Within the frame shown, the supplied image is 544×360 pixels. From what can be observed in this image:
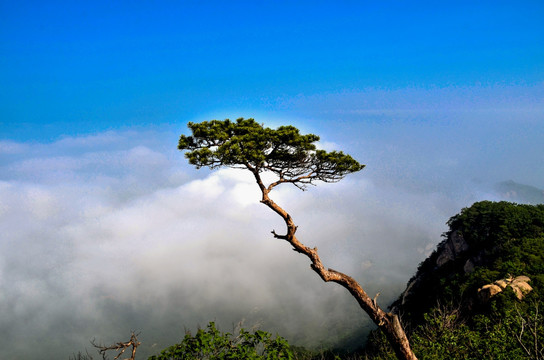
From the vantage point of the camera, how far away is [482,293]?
28.8 metres

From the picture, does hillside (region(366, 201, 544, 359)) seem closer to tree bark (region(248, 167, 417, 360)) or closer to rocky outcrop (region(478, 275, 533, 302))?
rocky outcrop (region(478, 275, 533, 302))

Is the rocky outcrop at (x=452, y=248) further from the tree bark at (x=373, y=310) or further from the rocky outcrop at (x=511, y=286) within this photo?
the tree bark at (x=373, y=310)

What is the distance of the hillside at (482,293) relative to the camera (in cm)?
1590

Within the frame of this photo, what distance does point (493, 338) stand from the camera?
1579 cm

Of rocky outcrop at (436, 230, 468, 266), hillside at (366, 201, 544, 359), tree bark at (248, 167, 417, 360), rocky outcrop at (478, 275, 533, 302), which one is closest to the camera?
tree bark at (248, 167, 417, 360)

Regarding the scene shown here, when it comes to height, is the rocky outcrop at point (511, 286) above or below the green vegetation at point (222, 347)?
below

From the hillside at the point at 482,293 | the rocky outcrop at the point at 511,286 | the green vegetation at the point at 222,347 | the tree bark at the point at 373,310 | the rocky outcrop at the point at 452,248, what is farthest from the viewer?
the rocky outcrop at the point at 452,248

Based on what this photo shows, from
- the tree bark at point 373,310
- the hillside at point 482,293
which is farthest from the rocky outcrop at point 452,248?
the tree bark at point 373,310

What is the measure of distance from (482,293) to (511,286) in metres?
2.48

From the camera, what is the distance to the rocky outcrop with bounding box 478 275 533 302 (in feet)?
86.7

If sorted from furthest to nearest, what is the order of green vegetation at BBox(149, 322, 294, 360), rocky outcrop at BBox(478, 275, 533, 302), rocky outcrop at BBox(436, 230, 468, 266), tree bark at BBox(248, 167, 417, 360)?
rocky outcrop at BBox(436, 230, 468, 266)
rocky outcrop at BBox(478, 275, 533, 302)
tree bark at BBox(248, 167, 417, 360)
green vegetation at BBox(149, 322, 294, 360)

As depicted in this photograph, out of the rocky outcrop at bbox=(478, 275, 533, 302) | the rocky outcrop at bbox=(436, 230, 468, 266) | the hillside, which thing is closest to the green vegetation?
the hillside

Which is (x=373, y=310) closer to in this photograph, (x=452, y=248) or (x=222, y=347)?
(x=222, y=347)

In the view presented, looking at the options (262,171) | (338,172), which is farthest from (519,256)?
(262,171)
